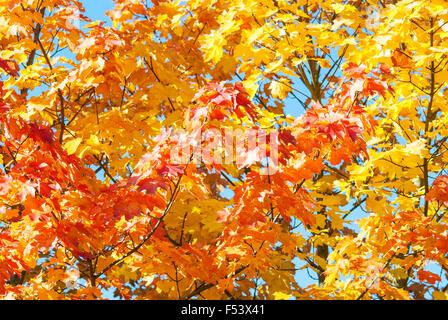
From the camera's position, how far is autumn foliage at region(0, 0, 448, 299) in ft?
12.8

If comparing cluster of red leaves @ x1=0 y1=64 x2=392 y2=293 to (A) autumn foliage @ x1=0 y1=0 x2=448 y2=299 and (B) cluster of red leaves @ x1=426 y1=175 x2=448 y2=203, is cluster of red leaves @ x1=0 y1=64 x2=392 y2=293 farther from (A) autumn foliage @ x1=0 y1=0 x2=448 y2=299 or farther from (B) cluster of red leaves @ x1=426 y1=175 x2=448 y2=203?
(B) cluster of red leaves @ x1=426 y1=175 x2=448 y2=203

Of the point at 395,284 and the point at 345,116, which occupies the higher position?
the point at 345,116

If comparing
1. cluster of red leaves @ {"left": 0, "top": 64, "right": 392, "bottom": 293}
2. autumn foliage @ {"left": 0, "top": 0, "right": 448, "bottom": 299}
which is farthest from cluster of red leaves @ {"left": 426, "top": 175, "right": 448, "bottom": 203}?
cluster of red leaves @ {"left": 0, "top": 64, "right": 392, "bottom": 293}

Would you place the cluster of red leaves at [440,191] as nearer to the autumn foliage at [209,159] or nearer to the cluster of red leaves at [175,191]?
the autumn foliage at [209,159]

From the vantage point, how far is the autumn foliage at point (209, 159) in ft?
12.8

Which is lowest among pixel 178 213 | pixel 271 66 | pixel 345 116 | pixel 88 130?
Answer: pixel 178 213

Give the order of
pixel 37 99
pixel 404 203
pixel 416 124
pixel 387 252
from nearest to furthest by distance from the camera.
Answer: pixel 387 252
pixel 37 99
pixel 404 203
pixel 416 124

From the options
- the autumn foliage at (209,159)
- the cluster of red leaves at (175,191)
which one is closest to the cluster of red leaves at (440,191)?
the autumn foliage at (209,159)

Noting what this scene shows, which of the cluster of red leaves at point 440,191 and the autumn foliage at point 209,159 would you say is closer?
the autumn foliage at point 209,159

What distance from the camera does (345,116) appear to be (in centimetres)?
407
